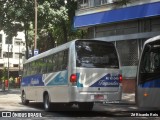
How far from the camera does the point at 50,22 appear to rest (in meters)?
28.9

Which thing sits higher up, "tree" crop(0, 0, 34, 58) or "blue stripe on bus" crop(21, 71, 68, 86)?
"tree" crop(0, 0, 34, 58)

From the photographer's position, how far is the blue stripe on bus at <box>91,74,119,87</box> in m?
13.9

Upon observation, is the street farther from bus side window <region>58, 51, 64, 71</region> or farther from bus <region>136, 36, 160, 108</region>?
bus side window <region>58, 51, 64, 71</region>

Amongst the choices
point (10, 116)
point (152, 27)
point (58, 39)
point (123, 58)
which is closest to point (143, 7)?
point (152, 27)

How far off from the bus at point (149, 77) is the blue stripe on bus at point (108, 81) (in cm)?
126

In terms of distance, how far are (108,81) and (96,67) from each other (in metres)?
0.71

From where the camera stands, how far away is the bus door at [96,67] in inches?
540

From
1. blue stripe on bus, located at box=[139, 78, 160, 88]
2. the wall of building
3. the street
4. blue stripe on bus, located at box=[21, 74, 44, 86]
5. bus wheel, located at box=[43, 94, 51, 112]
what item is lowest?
the street

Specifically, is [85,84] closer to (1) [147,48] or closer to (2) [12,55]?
(1) [147,48]

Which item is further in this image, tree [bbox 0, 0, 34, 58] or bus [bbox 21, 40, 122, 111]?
tree [bbox 0, 0, 34, 58]

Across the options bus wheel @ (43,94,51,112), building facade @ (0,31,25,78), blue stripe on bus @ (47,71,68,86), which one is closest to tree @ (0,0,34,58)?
bus wheel @ (43,94,51,112)

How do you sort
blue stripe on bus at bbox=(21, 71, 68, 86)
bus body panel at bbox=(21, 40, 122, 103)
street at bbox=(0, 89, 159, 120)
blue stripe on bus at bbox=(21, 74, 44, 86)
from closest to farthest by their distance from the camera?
bus body panel at bbox=(21, 40, 122, 103) < street at bbox=(0, 89, 159, 120) < blue stripe on bus at bbox=(21, 71, 68, 86) < blue stripe on bus at bbox=(21, 74, 44, 86)

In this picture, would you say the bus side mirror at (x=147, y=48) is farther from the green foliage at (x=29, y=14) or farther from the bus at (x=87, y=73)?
the green foliage at (x=29, y=14)

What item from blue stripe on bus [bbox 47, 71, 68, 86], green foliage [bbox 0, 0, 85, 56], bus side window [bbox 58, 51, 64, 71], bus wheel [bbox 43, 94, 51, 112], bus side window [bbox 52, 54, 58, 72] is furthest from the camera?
green foliage [bbox 0, 0, 85, 56]
